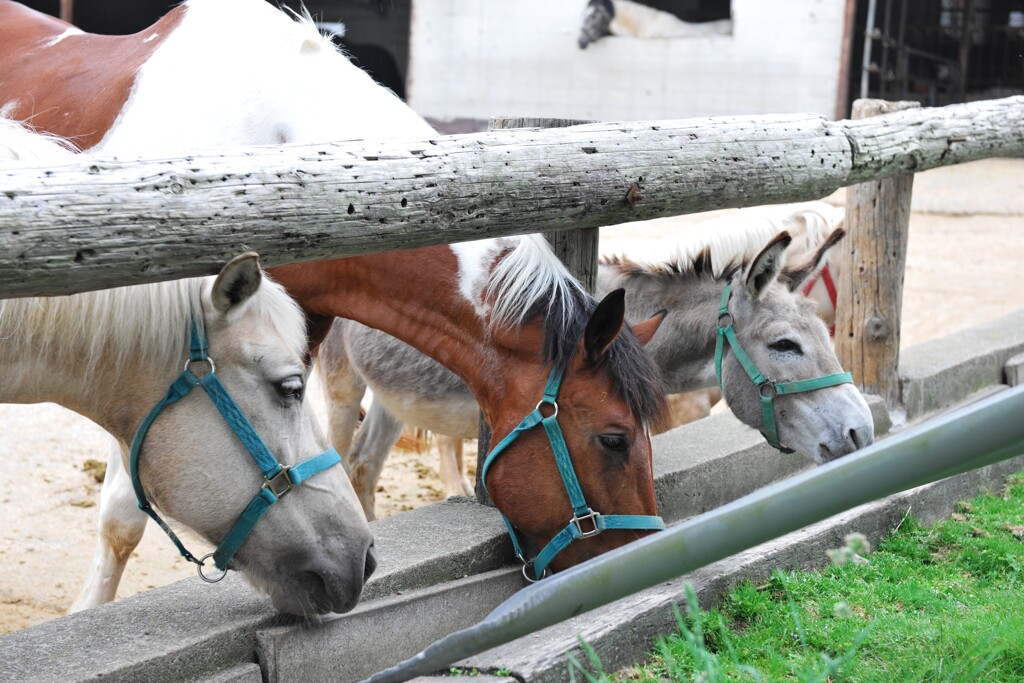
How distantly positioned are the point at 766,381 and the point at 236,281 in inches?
87.3

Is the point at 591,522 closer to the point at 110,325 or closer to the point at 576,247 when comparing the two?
the point at 576,247

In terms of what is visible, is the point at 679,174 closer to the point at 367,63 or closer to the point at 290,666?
the point at 290,666

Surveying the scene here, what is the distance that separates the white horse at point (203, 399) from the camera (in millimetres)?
2127

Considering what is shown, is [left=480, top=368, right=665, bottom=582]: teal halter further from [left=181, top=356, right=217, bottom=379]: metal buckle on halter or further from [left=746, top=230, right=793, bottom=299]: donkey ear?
[left=746, top=230, right=793, bottom=299]: donkey ear

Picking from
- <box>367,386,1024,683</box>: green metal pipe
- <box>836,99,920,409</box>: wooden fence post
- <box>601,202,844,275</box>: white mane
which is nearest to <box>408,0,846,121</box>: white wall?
<box>836,99,920,409</box>: wooden fence post

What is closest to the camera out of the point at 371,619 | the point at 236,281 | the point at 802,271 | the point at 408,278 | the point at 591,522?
the point at 236,281

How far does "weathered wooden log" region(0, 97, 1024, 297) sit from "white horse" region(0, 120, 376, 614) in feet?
0.83

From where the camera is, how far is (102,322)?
2115mm

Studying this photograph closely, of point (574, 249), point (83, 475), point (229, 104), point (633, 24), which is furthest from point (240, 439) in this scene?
point (633, 24)

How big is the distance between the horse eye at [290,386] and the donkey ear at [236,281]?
0.21m

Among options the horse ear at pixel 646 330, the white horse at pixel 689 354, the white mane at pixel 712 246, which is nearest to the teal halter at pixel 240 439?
the horse ear at pixel 646 330

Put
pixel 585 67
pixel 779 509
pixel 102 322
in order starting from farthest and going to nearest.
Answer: pixel 585 67
pixel 102 322
pixel 779 509

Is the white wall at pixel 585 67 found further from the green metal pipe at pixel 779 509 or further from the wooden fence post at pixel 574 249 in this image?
the green metal pipe at pixel 779 509

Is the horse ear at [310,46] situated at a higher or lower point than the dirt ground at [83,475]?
higher
